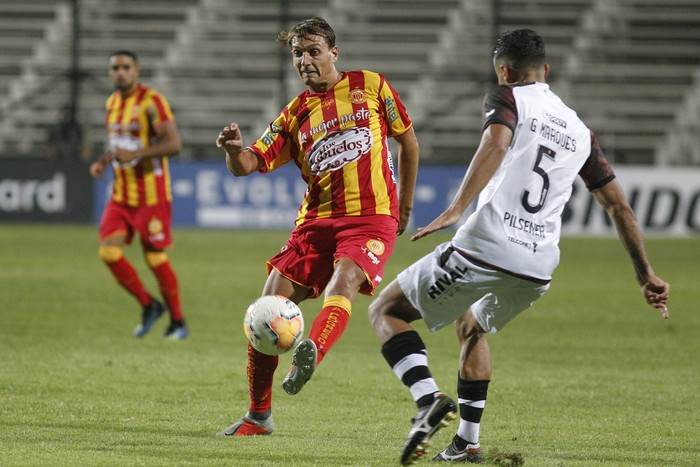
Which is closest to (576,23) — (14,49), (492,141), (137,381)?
(14,49)

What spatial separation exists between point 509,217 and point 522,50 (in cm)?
77

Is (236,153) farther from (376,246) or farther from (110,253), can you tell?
(110,253)

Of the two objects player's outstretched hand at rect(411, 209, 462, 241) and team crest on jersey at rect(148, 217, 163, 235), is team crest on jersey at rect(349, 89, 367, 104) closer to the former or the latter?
player's outstretched hand at rect(411, 209, 462, 241)

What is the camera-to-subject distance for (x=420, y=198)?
74.7ft

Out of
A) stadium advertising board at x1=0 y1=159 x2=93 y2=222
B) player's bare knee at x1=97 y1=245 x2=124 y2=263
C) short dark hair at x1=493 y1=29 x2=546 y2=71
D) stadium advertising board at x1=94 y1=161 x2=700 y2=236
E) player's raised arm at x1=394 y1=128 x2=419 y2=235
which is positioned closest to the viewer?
short dark hair at x1=493 y1=29 x2=546 y2=71

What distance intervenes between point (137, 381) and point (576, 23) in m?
22.1

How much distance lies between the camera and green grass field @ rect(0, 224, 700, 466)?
5.64m

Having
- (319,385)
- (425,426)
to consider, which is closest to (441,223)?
(425,426)

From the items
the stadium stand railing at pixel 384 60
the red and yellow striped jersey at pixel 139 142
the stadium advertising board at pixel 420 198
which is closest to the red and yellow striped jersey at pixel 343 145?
the red and yellow striped jersey at pixel 139 142

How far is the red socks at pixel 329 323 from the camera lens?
217 inches

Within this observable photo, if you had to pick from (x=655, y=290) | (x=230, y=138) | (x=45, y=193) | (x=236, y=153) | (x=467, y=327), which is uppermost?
(x=230, y=138)

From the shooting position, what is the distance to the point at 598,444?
590cm

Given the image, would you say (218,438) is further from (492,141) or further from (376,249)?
(492,141)

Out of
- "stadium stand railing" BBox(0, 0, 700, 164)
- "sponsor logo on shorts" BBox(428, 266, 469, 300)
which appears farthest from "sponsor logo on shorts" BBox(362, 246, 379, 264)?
"stadium stand railing" BBox(0, 0, 700, 164)
